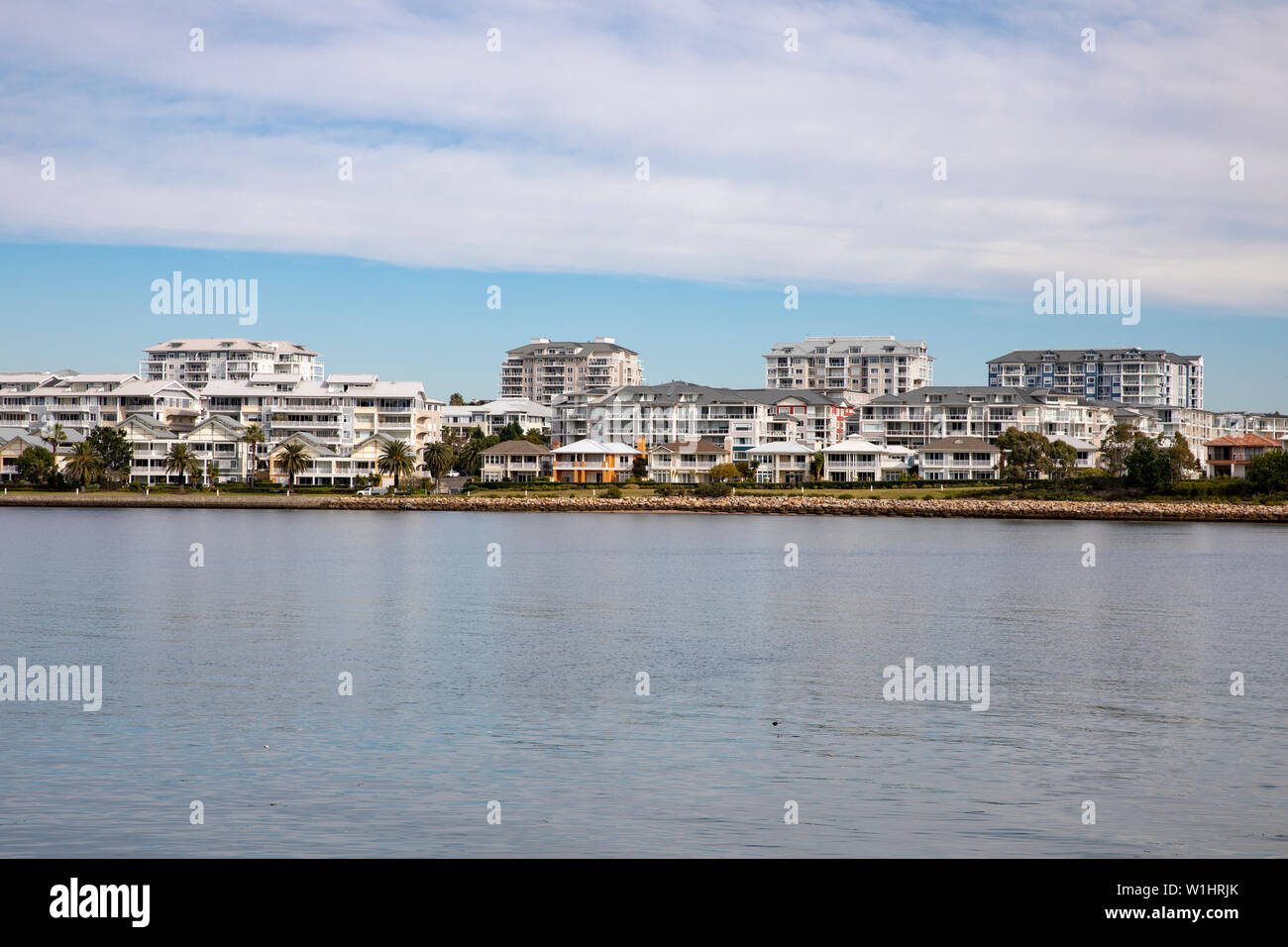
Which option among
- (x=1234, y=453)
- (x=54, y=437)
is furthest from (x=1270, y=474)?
(x=54, y=437)

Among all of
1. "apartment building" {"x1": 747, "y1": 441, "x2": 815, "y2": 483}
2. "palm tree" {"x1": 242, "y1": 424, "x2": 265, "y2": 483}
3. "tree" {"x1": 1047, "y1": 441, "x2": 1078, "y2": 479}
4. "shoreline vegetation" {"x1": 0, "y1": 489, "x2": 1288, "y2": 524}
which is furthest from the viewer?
"palm tree" {"x1": 242, "y1": 424, "x2": 265, "y2": 483}

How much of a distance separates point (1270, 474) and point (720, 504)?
48.1m

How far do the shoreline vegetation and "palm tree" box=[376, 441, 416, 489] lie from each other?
6365mm

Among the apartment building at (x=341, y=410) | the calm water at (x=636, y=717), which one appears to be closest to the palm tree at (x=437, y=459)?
the apartment building at (x=341, y=410)

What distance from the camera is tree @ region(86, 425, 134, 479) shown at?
125 m

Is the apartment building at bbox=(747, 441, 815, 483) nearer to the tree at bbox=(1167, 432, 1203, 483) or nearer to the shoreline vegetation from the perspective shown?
the shoreline vegetation

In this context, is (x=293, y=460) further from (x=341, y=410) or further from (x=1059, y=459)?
(x=1059, y=459)

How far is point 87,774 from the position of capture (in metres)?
17.0

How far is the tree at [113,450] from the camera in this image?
125 m

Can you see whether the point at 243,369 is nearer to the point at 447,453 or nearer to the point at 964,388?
the point at 447,453

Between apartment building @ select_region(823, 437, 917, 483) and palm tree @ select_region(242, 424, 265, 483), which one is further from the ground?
palm tree @ select_region(242, 424, 265, 483)

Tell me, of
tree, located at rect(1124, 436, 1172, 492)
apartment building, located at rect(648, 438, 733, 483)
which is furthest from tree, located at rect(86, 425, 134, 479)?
tree, located at rect(1124, 436, 1172, 492)
